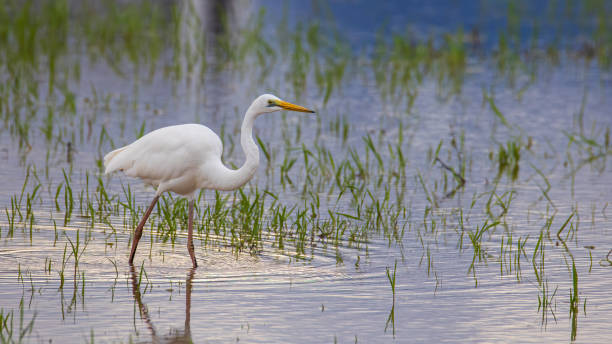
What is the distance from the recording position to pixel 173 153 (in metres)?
6.34

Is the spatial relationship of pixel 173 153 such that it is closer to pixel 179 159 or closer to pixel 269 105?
pixel 179 159

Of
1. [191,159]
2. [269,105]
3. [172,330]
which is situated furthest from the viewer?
[191,159]

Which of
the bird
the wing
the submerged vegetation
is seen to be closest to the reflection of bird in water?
the submerged vegetation

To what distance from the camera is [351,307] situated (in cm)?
540

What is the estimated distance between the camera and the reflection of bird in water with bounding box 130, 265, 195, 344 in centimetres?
475


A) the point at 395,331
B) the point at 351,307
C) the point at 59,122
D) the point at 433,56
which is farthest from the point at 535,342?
the point at 433,56

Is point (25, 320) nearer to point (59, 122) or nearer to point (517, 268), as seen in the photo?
point (517, 268)

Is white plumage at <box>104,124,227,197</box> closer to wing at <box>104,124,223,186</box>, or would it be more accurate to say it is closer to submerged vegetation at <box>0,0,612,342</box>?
wing at <box>104,124,223,186</box>

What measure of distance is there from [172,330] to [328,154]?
13.5ft

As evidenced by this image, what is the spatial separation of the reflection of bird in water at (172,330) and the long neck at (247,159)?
0.66 meters

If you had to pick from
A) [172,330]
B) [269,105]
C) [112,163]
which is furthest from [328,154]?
[172,330]

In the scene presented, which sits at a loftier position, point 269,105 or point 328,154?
point 269,105

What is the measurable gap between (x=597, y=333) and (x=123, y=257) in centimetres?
316

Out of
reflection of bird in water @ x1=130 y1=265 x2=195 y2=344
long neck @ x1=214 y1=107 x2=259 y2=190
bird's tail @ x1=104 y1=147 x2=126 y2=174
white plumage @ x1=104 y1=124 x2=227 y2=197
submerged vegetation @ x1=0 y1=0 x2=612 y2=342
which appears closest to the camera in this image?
reflection of bird in water @ x1=130 y1=265 x2=195 y2=344
